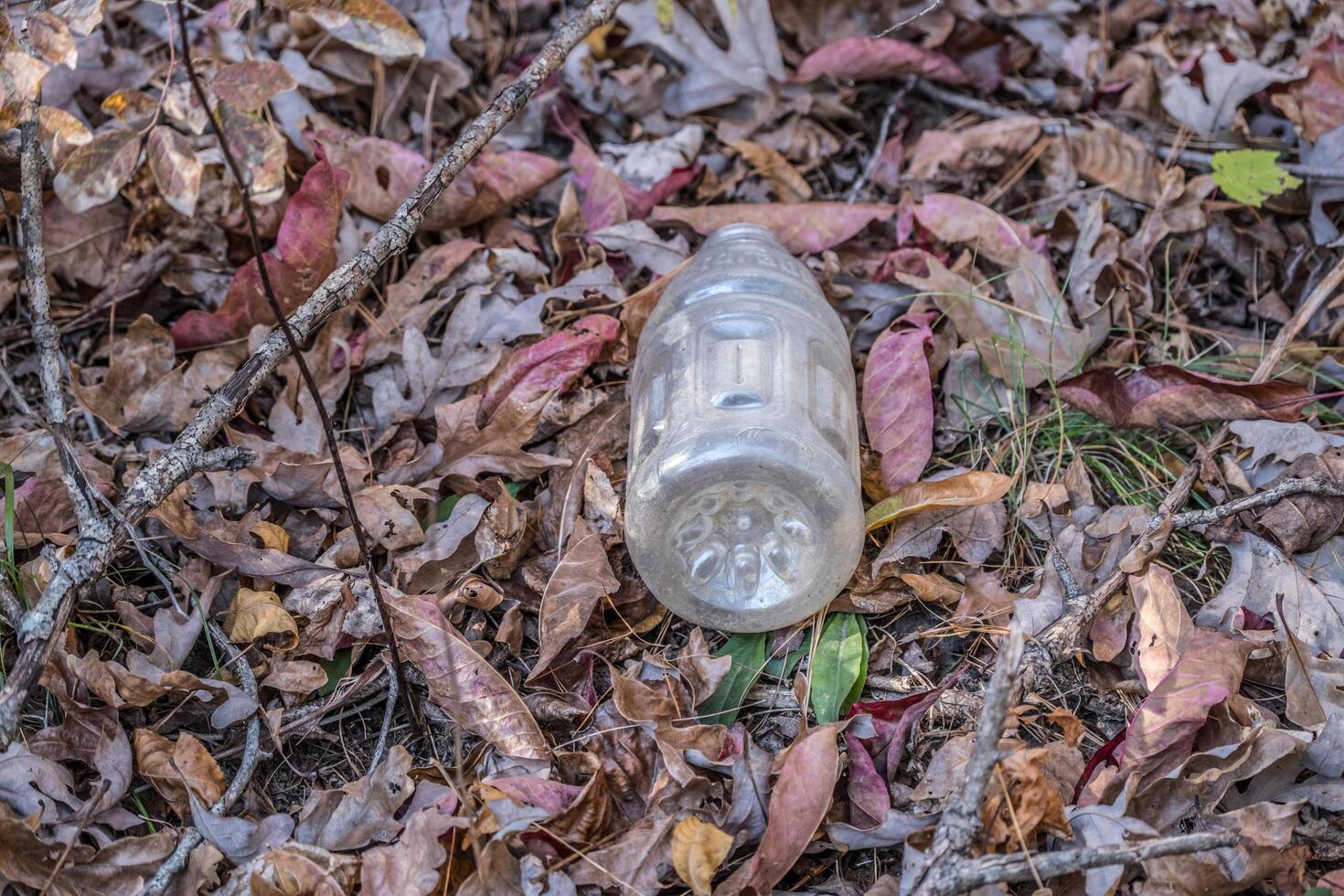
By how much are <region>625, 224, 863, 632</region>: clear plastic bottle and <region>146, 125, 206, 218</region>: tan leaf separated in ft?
3.49

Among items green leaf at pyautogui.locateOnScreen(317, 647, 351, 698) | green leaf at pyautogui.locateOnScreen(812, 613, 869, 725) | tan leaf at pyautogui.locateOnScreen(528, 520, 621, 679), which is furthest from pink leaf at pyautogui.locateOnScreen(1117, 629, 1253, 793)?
green leaf at pyautogui.locateOnScreen(317, 647, 351, 698)

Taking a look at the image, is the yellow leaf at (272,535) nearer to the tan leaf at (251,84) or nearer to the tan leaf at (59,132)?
the tan leaf at (59,132)

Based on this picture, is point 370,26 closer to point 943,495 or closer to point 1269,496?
point 943,495

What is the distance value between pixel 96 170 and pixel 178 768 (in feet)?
3.74

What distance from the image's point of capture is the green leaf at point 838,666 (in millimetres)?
2309

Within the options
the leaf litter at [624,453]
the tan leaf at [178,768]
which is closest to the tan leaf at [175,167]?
the leaf litter at [624,453]

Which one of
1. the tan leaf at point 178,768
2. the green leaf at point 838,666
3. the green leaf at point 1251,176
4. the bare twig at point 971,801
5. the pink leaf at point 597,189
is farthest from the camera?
the pink leaf at point 597,189

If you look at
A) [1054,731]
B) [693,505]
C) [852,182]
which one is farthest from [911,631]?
[852,182]

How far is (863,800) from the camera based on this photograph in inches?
82.7

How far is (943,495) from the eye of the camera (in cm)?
247

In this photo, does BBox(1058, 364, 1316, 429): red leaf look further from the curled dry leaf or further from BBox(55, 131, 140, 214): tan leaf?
BBox(55, 131, 140, 214): tan leaf

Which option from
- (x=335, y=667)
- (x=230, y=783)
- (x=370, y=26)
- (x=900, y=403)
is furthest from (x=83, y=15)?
(x=900, y=403)

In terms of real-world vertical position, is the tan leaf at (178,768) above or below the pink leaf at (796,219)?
below

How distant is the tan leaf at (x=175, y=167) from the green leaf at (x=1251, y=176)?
271 cm
